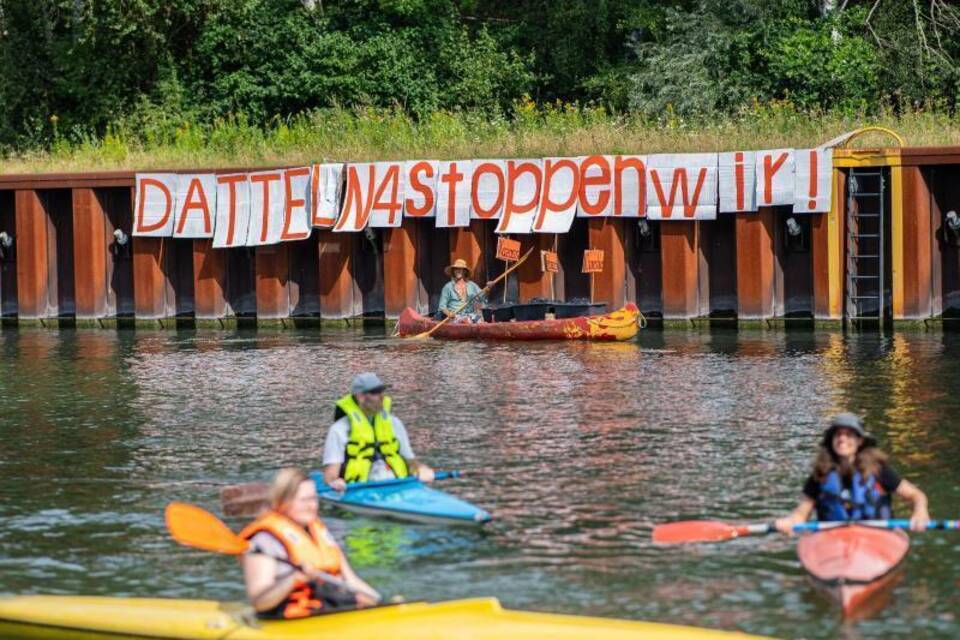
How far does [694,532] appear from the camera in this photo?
44.6ft

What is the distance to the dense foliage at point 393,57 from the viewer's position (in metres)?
40.8

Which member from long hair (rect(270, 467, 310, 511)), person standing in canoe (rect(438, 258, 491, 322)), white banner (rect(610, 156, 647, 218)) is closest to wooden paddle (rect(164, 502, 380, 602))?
long hair (rect(270, 467, 310, 511))

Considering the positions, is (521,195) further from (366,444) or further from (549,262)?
(366,444)

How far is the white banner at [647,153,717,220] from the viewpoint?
3206 centimetres

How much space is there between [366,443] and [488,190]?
1862cm

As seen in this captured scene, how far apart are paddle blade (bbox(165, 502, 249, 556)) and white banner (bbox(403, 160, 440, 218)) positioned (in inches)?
862

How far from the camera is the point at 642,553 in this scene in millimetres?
14242

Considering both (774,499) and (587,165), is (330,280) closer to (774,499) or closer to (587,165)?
(587,165)

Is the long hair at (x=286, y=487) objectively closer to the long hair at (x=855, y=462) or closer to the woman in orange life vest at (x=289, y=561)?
the woman in orange life vest at (x=289, y=561)

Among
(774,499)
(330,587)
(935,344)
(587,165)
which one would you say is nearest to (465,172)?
(587,165)

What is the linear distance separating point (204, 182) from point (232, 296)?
8.55 ft

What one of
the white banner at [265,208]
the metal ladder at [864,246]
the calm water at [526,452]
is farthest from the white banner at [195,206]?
the metal ladder at [864,246]

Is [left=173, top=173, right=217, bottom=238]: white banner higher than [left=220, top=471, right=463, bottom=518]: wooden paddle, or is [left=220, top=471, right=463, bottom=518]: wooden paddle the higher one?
[left=173, top=173, right=217, bottom=238]: white banner

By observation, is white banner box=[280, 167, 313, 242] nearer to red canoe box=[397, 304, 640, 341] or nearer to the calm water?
the calm water
